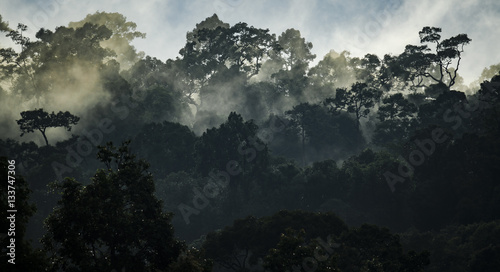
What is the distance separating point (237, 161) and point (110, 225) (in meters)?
35.4

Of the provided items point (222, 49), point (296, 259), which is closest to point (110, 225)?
point (296, 259)

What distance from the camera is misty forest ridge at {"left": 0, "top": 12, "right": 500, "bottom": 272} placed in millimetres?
24969

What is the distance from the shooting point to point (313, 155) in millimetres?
72312

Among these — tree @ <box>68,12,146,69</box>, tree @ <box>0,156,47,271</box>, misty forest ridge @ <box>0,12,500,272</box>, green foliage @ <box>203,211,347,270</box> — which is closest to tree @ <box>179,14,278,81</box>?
misty forest ridge @ <box>0,12,500,272</box>

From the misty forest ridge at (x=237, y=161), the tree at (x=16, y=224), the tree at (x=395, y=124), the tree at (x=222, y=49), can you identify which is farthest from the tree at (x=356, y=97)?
the tree at (x=16, y=224)

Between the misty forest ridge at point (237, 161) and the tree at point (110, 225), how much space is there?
0.07 meters

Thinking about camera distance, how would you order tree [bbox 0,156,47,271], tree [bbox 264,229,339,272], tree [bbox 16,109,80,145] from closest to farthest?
1. tree [bbox 0,156,47,271]
2. tree [bbox 264,229,339,272]
3. tree [bbox 16,109,80,145]

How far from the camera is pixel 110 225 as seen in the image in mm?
23734

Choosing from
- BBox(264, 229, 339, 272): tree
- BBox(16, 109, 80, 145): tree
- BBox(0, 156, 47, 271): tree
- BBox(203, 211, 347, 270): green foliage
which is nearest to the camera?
BBox(0, 156, 47, 271): tree

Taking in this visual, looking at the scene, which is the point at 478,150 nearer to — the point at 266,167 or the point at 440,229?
the point at 440,229

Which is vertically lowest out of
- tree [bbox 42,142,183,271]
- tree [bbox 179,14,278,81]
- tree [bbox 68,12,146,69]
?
tree [bbox 42,142,183,271]

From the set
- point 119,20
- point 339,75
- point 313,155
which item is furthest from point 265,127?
point 119,20

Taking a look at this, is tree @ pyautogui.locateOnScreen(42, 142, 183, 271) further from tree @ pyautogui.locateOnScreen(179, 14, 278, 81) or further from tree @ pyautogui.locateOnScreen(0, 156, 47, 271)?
tree @ pyautogui.locateOnScreen(179, 14, 278, 81)

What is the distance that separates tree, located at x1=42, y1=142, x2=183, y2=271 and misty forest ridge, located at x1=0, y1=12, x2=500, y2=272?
2.7 inches
